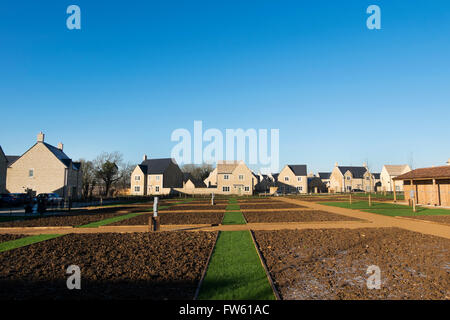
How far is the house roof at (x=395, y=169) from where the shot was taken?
79.9 m

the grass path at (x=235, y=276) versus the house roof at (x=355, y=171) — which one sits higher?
the house roof at (x=355, y=171)

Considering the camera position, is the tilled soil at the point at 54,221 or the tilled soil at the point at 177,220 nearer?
the tilled soil at the point at 177,220

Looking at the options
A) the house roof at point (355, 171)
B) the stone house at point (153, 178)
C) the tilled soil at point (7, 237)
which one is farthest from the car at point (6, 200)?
the house roof at point (355, 171)

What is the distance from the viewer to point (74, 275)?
22.5 feet

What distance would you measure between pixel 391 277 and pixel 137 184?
62916 millimetres

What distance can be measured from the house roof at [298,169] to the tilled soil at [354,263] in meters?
61.4

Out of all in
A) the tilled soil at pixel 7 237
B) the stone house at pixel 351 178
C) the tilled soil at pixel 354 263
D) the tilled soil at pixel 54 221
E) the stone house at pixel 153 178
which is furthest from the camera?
the stone house at pixel 351 178

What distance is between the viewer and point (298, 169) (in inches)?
2904

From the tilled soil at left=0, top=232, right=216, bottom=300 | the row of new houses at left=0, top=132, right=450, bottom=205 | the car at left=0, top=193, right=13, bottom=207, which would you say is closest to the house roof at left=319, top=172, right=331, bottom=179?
the row of new houses at left=0, top=132, right=450, bottom=205

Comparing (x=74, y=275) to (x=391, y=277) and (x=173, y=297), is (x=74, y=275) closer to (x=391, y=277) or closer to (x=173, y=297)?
Result: (x=173, y=297)

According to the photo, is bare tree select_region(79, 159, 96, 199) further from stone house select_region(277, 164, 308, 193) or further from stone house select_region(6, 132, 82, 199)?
stone house select_region(277, 164, 308, 193)

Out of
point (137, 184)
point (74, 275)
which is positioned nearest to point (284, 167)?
point (137, 184)

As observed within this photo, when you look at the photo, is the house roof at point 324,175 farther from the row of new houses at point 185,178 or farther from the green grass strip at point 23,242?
the green grass strip at point 23,242
